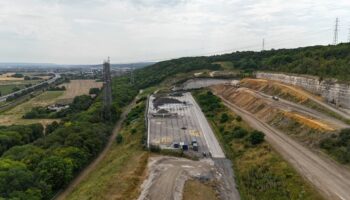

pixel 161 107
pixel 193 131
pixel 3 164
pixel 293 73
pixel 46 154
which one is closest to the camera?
pixel 3 164

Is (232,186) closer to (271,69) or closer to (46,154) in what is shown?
(46,154)

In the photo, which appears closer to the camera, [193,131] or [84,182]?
[84,182]

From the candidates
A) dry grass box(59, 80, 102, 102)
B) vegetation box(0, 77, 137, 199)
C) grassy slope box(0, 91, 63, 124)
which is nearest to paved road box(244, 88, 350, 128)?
vegetation box(0, 77, 137, 199)

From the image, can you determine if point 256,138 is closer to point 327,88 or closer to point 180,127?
point 180,127

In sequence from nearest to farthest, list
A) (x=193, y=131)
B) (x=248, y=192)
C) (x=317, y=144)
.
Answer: (x=248, y=192) → (x=317, y=144) → (x=193, y=131)

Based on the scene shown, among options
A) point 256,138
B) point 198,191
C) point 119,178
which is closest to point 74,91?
point 256,138

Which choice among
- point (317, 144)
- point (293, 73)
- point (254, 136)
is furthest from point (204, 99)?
point (317, 144)
